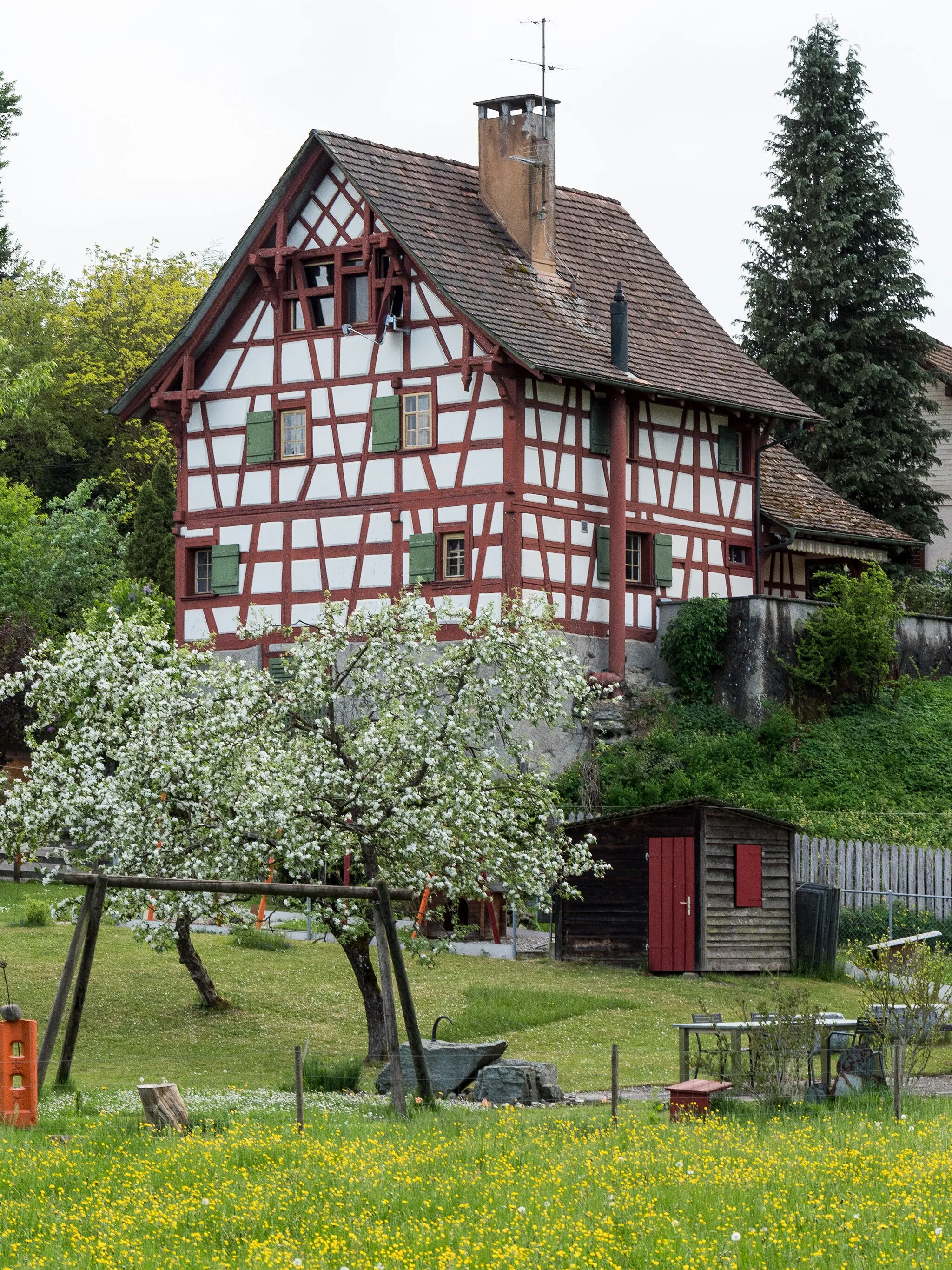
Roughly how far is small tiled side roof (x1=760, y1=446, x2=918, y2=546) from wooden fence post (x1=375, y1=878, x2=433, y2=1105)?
27566 millimetres

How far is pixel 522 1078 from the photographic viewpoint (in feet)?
68.3

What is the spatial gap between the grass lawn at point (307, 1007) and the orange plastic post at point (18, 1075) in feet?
11.5

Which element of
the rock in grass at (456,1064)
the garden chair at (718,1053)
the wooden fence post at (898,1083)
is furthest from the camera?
the rock in grass at (456,1064)

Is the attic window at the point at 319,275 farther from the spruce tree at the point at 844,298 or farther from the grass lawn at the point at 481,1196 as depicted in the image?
the grass lawn at the point at 481,1196

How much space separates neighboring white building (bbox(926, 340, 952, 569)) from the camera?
58875 mm

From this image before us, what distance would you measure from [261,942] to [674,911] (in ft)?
21.4

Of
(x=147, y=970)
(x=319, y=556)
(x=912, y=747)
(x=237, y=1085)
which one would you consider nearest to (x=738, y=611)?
(x=912, y=747)

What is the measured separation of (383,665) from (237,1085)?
19.1ft

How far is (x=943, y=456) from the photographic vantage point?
6041cm

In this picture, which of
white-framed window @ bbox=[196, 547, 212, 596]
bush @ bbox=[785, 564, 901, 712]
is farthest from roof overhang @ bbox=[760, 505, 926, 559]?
white-framed window @ bbox=[196, 547, 212, 596]

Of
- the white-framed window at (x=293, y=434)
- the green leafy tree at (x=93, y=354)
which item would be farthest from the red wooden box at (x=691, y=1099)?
the green leafy tree at (x=93, y=354)

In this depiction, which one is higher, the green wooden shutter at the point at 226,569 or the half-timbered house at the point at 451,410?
the half-timbered house at the point at 451,410

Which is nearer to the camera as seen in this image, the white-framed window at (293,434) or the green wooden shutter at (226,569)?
the white-framed window at (293,434)

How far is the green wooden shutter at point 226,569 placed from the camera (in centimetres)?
4441
